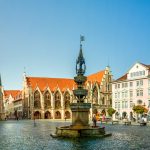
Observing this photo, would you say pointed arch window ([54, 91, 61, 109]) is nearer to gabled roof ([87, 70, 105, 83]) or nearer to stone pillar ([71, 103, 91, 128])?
gabled roof ([87, 70, 105, 83])

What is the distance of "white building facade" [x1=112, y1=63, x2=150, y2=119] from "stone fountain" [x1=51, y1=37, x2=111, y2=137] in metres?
51.8

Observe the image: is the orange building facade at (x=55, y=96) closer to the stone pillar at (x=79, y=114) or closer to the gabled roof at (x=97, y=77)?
the gabled roof at (x=97, y=77)

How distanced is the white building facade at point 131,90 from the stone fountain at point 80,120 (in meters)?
51.8

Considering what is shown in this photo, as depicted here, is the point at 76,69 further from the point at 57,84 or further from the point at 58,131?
the point at 57,84

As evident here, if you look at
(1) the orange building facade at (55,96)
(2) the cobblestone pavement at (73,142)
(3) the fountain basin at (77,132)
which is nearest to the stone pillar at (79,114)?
(3) the fountain basin at (77,132)

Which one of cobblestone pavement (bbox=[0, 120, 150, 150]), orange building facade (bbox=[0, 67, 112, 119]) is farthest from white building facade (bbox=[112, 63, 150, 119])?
cobblestone pavement (bbox=[0, 120, 150, 150])

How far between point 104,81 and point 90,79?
9801 mm

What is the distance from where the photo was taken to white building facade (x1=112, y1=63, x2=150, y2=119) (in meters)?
86.1

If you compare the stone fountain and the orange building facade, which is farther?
the orange building facade

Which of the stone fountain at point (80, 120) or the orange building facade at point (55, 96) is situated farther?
the orange building facade at point (55, 96)

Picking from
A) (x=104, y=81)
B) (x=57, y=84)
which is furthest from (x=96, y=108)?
(x=57, y=84)

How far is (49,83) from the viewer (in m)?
145

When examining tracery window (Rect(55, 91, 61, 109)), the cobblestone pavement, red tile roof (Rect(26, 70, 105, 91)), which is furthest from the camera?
red tile roof (Rect(26, 70, 105, 91))

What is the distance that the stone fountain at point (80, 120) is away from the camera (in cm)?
2902
